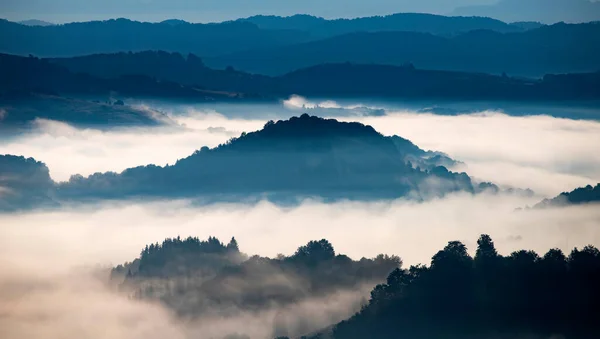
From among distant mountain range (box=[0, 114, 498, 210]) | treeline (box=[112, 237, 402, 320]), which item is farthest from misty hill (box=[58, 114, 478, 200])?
treeline (box=[112, 237, 402, 320])

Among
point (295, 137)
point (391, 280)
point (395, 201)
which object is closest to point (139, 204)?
point (295, 137)

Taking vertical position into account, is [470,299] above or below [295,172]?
below

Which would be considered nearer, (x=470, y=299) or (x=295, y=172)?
(x=470, y=299)

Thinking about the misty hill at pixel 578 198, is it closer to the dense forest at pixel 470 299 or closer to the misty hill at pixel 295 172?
the misty hill at pixel 295 172

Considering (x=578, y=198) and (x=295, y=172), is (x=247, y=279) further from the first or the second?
(x=295, y=172)

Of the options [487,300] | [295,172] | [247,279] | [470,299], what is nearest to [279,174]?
[295,172]

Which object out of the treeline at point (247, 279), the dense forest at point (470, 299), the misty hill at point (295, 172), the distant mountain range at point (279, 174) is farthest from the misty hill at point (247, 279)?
the misty hill at point (295, 172)

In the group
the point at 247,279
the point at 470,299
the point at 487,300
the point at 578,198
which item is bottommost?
the point at 487,300

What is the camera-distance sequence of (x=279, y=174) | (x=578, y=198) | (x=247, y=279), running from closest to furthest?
(x=247, y=279) < (x=578, y=198) < (x=279, y=174)
